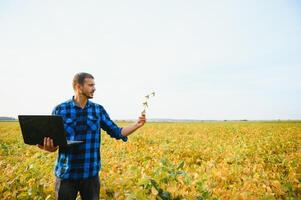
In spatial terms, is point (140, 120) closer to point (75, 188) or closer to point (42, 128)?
point (75, 188)

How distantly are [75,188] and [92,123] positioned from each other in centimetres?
81

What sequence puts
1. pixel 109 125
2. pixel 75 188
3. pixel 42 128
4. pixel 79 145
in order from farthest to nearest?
pixel 109 125 → pixel 75 188 → pixel 79 145 → pixel 42 128

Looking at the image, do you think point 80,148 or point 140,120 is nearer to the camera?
point 80,148

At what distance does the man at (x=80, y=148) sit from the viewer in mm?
3127

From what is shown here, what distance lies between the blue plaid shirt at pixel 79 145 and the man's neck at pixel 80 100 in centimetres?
4

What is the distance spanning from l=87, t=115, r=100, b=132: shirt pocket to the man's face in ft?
0.86

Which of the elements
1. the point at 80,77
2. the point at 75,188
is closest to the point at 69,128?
the point at 80,77

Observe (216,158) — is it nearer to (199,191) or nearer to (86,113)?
(199,191)

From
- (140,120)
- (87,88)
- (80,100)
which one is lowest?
(140,120)

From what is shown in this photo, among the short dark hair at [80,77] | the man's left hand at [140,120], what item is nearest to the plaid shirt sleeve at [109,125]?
the man's left hand at [140,120]

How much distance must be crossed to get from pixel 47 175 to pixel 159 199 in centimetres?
289

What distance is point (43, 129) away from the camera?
2.81 m

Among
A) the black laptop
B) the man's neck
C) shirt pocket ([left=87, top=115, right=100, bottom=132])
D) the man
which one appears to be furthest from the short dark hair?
the black laptop

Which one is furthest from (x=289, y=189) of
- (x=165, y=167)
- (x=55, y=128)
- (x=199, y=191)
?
(x=55, y=128)
